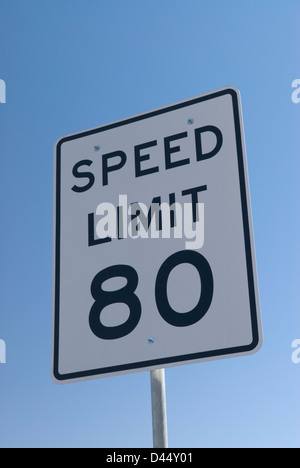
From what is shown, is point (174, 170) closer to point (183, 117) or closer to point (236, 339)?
point (183, 117)

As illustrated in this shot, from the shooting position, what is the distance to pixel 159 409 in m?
1.46

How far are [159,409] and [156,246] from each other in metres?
0.47

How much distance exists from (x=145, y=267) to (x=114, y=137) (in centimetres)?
50

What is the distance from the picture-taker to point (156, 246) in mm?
1691

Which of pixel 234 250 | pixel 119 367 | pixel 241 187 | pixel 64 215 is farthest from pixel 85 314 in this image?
pixel 241 187

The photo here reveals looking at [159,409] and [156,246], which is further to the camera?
[156,246]

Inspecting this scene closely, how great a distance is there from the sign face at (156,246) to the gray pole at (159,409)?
0.11 feet

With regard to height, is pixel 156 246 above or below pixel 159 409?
above
